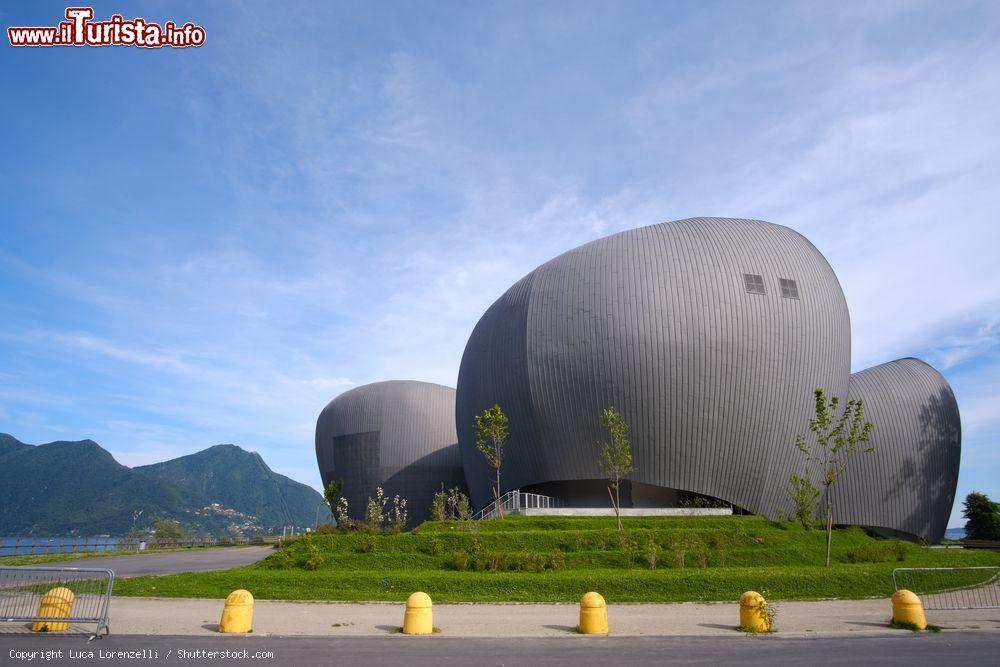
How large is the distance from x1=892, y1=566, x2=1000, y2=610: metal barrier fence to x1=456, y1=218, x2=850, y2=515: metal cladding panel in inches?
544

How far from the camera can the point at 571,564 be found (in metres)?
20.4

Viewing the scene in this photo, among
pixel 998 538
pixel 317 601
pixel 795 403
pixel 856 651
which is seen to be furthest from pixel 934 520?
pixel 317 601

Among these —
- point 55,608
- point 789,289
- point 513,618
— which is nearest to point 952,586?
point 513,618

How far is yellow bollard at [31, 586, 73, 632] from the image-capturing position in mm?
11078

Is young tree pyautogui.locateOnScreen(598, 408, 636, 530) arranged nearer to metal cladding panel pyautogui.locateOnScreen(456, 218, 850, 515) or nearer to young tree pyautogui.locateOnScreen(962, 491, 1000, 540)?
metal cladding panel pyautogui.locateOnScreen(456, 218, 850, 515)

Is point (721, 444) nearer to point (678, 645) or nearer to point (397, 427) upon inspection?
point (678, 645)

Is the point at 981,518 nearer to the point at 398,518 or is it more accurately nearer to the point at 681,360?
the point at 681,360

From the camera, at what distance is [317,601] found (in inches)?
616

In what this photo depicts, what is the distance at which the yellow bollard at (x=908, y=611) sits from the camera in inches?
480

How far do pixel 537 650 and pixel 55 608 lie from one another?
8.55 metres

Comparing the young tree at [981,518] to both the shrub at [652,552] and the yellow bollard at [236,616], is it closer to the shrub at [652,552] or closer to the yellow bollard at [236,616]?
the shrub at [652,552]

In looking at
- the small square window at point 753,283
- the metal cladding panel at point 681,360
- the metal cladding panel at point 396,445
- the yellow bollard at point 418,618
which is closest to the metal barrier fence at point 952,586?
the yellow bollard at point 418,618

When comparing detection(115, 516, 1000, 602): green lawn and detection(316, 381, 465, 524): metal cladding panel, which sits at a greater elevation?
detection(316, 381, 465, 524): metal cladding panel

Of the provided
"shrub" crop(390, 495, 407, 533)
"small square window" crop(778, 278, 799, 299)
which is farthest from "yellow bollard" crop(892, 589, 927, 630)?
"small square window" crop(778, 278, 799, 299)
